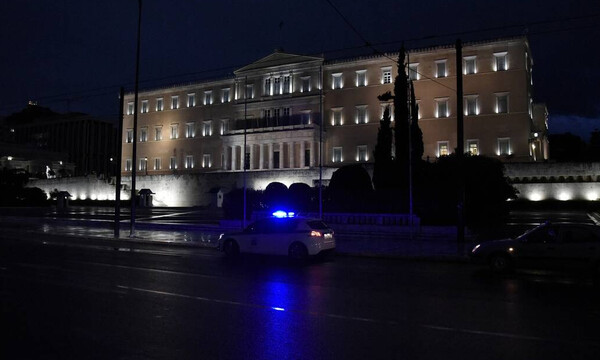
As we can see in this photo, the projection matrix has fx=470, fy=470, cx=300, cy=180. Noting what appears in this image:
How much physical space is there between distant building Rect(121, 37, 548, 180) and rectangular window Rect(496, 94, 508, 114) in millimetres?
110

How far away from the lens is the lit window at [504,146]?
50750 mm

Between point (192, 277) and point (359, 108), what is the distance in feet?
165

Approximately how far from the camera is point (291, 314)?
25.7 feet

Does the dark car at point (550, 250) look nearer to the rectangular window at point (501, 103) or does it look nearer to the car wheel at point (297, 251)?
the car wheel at point (297, 251)

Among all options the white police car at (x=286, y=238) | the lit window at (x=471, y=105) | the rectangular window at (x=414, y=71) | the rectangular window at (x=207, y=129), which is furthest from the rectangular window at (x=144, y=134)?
the white police car at (x=286, y=238)

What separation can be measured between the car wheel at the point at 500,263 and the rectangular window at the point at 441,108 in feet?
144

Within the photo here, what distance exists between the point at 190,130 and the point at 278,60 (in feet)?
60.6

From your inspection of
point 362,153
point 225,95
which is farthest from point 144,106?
point 362,153

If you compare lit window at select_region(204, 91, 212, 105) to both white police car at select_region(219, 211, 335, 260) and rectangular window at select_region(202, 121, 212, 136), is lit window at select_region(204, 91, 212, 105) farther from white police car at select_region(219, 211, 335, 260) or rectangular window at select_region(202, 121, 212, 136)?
white police car at select_region(219, 211, 335, 260)

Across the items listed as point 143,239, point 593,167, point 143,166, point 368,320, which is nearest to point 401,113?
point 593,167

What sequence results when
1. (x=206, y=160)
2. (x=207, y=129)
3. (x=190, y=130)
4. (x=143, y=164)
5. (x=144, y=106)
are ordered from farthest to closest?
(x=144, y=106)
(x=143, y=164)
(x=190, y=130)
(x=207, y=129)
(x=206, y=160)

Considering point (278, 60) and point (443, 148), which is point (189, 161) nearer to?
point (278, 60)

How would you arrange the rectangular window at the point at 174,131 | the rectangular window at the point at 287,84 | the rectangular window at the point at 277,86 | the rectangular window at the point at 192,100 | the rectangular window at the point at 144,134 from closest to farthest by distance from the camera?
the rectangular window at the point at 287,84
the rectangular window at the point at 277,86
the rectangular window at the point at 192,100
the rectangular window at the point at 174,131
the rectangular window at the point at 144,134

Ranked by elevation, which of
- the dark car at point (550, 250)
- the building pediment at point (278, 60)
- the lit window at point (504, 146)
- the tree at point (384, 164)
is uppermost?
the building pediment at point (278, 60)
